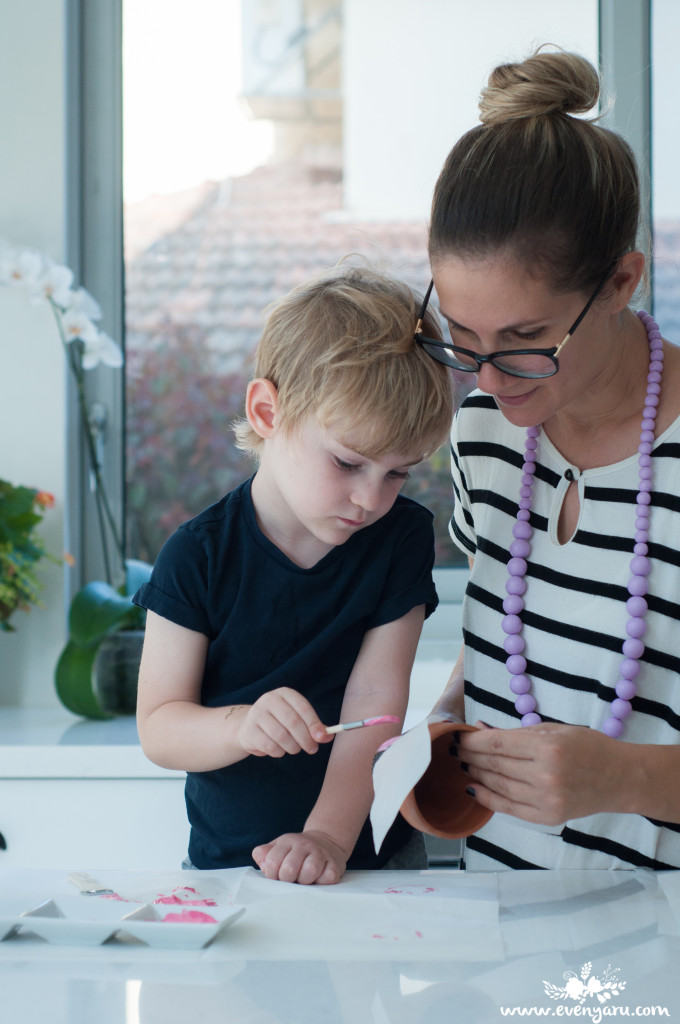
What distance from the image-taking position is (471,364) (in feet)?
3.48

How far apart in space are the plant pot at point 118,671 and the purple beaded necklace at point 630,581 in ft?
3.36

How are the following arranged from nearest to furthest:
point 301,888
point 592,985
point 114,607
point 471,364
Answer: point 592,985
point 301,888
point 471,364
point 114,607

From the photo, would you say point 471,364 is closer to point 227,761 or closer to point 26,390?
point 227,761

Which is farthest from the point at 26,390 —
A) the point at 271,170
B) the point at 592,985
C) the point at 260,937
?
the point at 592,985

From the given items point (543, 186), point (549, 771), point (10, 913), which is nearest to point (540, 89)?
point (543, 186)


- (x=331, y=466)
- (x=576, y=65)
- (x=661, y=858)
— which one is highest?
(x=576, y=65)

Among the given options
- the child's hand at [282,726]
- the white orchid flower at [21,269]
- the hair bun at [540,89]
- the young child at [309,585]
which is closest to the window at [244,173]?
the white orchid flower at [21,269]

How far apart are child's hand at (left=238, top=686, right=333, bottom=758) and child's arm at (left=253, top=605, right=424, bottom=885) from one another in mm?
103

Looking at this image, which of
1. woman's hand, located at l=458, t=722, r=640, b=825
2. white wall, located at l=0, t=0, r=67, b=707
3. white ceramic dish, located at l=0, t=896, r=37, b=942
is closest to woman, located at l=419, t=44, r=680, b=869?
woman's hand, located at l=458, t=722, r=640, b=825

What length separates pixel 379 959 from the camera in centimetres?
78

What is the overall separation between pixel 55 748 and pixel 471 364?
3.87ft

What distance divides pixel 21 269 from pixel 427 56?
1.10m

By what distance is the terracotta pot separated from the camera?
2.98ft

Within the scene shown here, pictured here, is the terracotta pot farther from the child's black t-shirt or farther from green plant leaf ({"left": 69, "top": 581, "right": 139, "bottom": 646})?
green plant leaf ({"left": 69, "top": 581, "right": 139, "bottom": 646})
